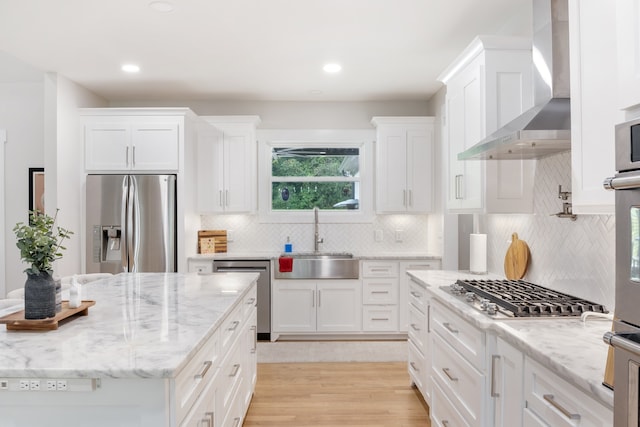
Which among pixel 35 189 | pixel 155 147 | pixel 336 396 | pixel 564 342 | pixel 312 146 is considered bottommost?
pixel 336 396

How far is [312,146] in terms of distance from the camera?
17.4 feet

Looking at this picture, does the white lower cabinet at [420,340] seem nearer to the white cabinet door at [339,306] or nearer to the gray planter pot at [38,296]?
the white cabinet door at [339,306]

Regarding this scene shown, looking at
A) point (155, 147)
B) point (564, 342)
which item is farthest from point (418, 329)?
point (155, 147)

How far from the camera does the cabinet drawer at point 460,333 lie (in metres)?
1.93

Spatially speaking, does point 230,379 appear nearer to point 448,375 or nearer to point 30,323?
point 30,323

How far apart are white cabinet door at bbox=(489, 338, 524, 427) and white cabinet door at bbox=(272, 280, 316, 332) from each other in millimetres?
2921

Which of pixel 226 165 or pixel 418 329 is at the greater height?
pixel 226 165

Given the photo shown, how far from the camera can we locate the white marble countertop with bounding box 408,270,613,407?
4.00 feet

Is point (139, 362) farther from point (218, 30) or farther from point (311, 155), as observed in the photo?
point (311, 155)

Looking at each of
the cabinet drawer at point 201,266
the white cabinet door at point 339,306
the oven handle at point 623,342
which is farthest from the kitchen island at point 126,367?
the white cabinet door at point 339,306

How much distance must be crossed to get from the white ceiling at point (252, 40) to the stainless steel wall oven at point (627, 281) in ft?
7.20

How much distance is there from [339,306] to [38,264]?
337 centimetres

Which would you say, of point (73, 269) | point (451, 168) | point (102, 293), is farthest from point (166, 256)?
point (451, 168)

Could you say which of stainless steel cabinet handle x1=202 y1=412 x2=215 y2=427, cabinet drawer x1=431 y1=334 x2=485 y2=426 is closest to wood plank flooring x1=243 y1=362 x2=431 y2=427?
cabinet drawer x1=431 y1=334 x2=485 y2=426
